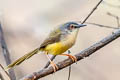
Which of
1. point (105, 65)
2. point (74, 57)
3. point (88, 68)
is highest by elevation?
point (74, 57)

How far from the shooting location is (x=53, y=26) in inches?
184

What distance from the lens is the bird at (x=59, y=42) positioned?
2.54m

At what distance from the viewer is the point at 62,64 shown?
8.02 feet

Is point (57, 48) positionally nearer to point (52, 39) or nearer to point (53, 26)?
point (52, 39)

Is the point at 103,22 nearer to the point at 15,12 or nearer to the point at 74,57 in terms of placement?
the point at 15,12

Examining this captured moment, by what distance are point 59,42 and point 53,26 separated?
2098 millimetres

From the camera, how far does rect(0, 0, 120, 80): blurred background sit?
161 inches

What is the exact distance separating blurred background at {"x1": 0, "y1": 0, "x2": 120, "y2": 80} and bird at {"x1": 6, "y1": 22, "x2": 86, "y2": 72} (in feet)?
3.11

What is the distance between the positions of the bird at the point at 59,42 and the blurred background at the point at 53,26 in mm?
946

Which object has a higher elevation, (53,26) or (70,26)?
(70,26)

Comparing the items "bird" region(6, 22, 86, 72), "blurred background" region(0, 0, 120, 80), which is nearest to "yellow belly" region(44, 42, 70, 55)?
"bird" region(6, 22, 86, 72)

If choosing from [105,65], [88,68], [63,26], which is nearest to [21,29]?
[88,68]

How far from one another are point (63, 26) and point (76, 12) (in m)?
2.58

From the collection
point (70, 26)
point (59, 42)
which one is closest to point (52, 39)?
point (59, 42)
